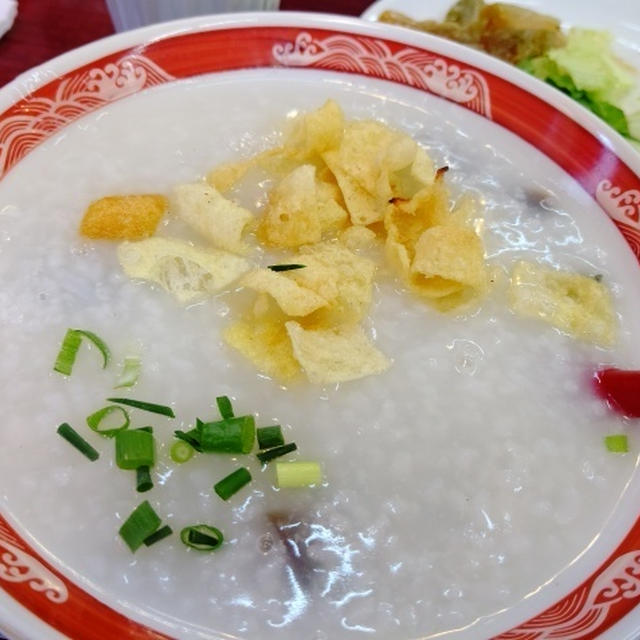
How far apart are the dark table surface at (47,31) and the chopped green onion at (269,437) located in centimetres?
152

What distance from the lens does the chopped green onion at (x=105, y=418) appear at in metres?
1.18

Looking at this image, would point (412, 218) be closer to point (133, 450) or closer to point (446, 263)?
point (446, 263)

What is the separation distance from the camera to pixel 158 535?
1.09 m

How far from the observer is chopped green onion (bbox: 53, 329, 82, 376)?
4.08ft

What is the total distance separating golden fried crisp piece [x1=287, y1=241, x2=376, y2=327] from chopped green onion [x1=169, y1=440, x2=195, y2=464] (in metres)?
0.31

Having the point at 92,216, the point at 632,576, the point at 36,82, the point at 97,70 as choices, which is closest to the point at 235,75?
the point at 97,70

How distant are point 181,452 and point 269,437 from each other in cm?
14

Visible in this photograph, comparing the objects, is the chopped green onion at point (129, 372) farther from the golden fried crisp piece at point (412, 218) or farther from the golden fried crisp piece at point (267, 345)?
the golden fried crisp piece at point (412, 218)

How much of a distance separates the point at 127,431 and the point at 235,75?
992mm

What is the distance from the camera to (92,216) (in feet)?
4.70

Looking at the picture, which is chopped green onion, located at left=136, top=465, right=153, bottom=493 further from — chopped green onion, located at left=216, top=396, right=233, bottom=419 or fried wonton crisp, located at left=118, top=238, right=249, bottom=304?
fried wonton crisp, located at left=118, top=238, right=249, bottom=304

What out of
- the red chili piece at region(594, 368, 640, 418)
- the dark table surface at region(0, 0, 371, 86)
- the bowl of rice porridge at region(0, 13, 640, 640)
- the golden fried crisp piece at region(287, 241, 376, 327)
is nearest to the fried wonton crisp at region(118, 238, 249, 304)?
the bowl of rice porridge at region(0, 13, 640, 640)

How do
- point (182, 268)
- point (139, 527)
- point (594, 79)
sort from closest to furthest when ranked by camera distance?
point (139, 527)
point (182, 268)
point (594, 79)

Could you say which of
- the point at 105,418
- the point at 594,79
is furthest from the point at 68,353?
the point at 594,79
